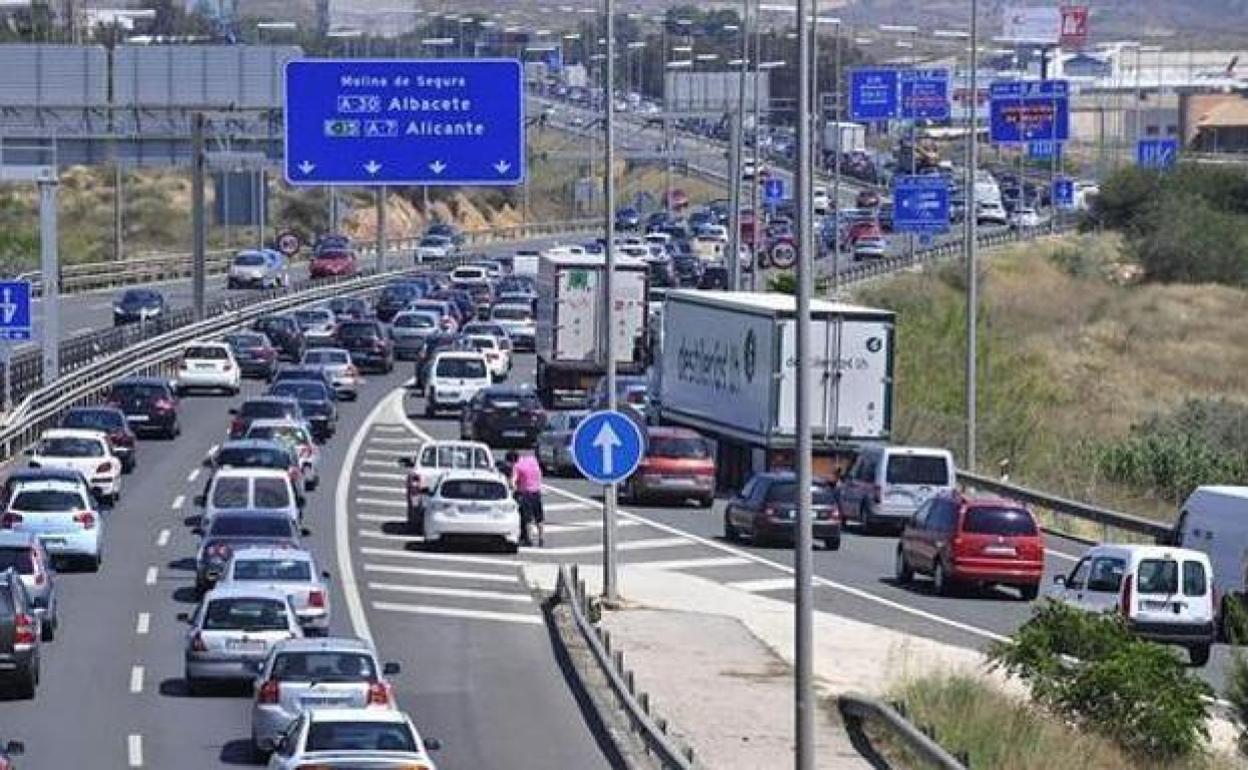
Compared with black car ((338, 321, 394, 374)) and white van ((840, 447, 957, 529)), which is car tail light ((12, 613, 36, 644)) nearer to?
white van ((840, 447, 957, 529))

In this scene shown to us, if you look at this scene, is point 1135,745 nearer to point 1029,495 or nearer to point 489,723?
point 489,723

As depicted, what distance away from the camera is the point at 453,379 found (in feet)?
224

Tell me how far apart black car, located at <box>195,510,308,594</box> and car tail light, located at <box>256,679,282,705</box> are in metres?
10.9

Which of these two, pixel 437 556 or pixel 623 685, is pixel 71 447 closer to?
pixel 437 556

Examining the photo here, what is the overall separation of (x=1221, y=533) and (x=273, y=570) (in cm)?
1273

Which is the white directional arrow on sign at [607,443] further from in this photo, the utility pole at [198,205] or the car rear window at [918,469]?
the utility pole at [198,205]

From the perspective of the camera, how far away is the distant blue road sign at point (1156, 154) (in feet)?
438

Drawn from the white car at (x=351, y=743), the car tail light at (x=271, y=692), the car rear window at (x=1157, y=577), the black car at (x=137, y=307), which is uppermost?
the white car at (x=351, y=743)

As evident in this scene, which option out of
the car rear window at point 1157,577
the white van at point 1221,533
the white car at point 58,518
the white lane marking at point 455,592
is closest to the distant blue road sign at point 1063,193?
the white van at point 1221,533

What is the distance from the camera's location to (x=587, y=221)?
6024 inches

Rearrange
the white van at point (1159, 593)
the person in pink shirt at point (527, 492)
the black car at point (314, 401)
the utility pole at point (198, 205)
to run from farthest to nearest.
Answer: the utility pole at point (198, 205) → the black car at point (314, 401) → the person in pink shirt at point (527, 492) → the white van at point (1159, 593)

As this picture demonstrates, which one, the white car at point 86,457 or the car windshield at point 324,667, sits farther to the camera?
the white car at point 86,457

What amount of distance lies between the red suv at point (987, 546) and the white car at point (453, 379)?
27.2 metres

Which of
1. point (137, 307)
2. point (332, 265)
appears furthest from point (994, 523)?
point (332, 265)
